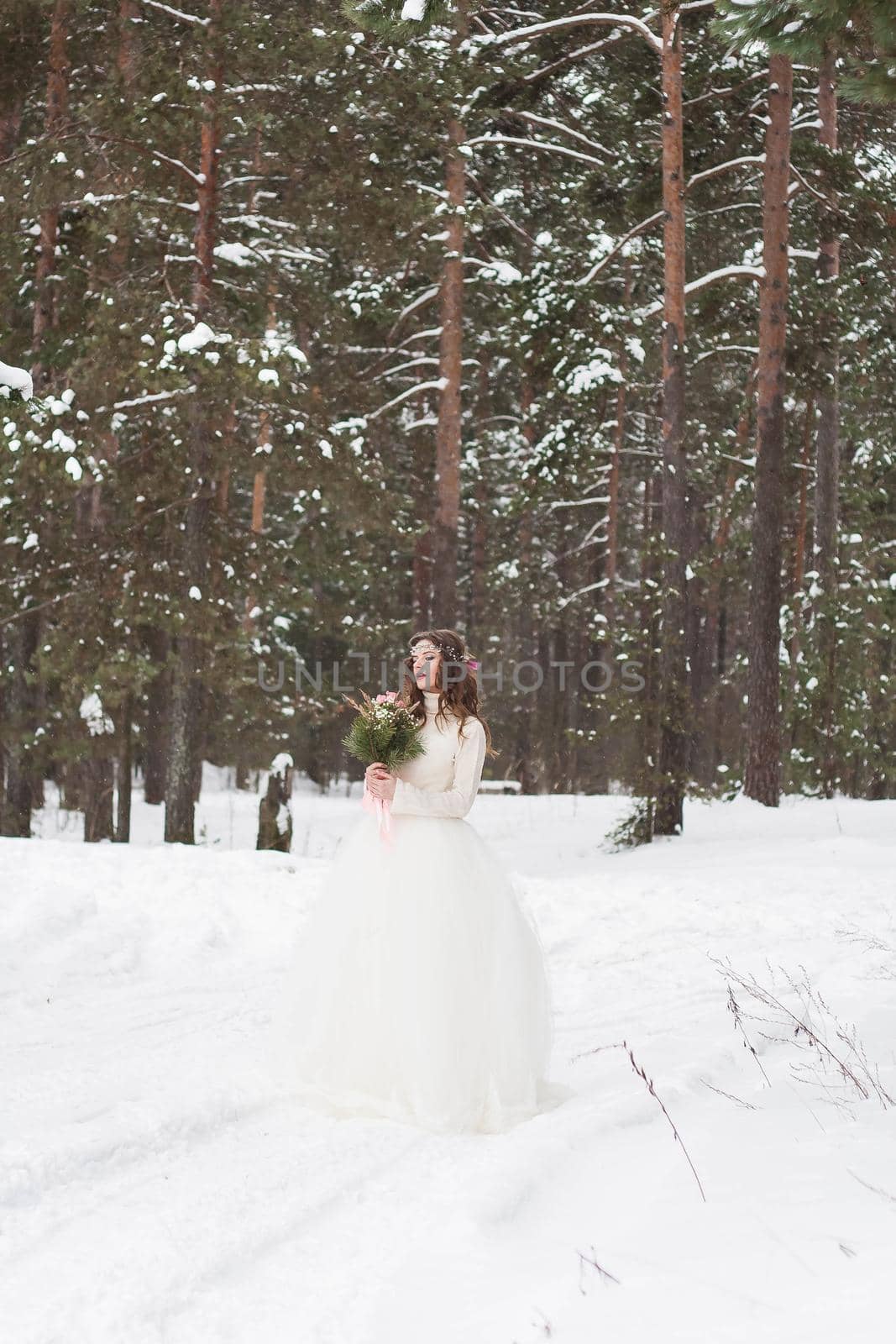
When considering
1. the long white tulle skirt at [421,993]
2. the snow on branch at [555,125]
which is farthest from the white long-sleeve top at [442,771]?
the snow on branch at [555,125]

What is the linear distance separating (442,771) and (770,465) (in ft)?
35.6

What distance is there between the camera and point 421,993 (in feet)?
16.8

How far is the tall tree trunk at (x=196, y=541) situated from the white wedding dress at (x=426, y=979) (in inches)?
299

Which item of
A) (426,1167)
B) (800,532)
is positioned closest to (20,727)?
(426,1167)

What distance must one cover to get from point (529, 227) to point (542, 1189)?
62.0 feet

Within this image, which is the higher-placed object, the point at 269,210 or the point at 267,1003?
the point at 269,210

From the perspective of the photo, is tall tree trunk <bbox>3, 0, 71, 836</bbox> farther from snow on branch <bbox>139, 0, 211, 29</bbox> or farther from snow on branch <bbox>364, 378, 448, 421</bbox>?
snow on branch <bbox>364, 378, 448, 421</bbox>

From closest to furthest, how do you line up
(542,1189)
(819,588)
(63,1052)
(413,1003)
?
(542,1189), (413,1003), (63,1052), (819,588)

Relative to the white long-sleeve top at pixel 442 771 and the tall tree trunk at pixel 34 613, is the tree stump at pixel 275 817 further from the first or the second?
the white long-sleeve top at pixel 442 771

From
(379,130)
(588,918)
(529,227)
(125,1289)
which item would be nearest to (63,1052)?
(125,1289)

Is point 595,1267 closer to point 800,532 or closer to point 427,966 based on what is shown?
point 427,966

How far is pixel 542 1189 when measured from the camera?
13.9 feet

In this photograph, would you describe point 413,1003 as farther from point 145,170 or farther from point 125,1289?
point 145,170

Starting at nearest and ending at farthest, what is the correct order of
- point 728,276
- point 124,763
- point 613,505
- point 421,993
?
point 421,993 < point 728,276 < point 124,763 < point 613,505
